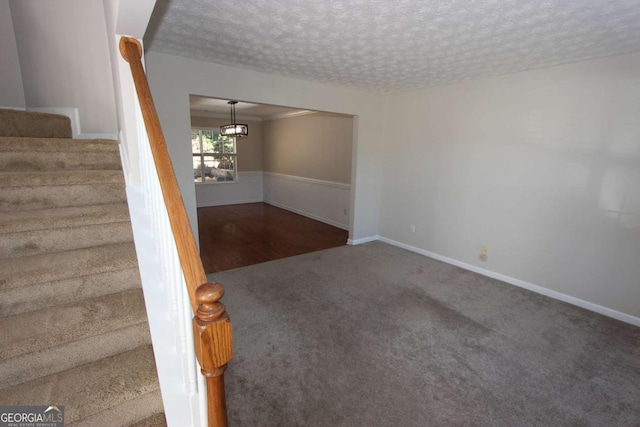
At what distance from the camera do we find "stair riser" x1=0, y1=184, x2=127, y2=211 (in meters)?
1.69

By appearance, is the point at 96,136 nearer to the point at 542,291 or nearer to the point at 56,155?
the point at 56,155

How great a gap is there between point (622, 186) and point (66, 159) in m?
4.59

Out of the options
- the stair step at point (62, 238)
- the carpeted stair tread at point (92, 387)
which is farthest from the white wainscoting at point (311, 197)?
the carpeted stair tread at point (92, 387)

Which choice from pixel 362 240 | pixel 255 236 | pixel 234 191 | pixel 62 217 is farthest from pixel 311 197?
pixel 62 217

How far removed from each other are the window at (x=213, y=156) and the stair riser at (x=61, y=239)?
6323 millimetres

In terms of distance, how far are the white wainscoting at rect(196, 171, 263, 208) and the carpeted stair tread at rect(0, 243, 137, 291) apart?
6340mm

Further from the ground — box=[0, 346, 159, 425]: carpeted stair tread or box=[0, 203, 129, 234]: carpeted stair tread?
box=[0, 203, 129, 234]: carpeted stair tread

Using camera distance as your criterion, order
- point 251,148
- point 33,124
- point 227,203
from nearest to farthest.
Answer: point 33,124 < point 227,203 < point 251,148

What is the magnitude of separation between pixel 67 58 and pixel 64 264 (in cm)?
224

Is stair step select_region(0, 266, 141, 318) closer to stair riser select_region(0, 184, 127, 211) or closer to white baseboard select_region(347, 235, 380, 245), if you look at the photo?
stair riser select_region(0, 184, 127, 211)

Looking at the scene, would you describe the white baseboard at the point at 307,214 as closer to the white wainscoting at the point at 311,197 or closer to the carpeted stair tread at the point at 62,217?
the white wainscoting at the point at 311,197

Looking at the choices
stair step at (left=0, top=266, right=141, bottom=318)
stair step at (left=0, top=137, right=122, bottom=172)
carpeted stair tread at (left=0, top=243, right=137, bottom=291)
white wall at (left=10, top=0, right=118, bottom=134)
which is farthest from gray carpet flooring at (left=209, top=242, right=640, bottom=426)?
white wall at (left=10, top=0, right=118, bottom=134)

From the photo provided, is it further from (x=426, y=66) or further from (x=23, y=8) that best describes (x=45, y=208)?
(x=426, y=66)

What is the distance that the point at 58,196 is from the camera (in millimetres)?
1790
